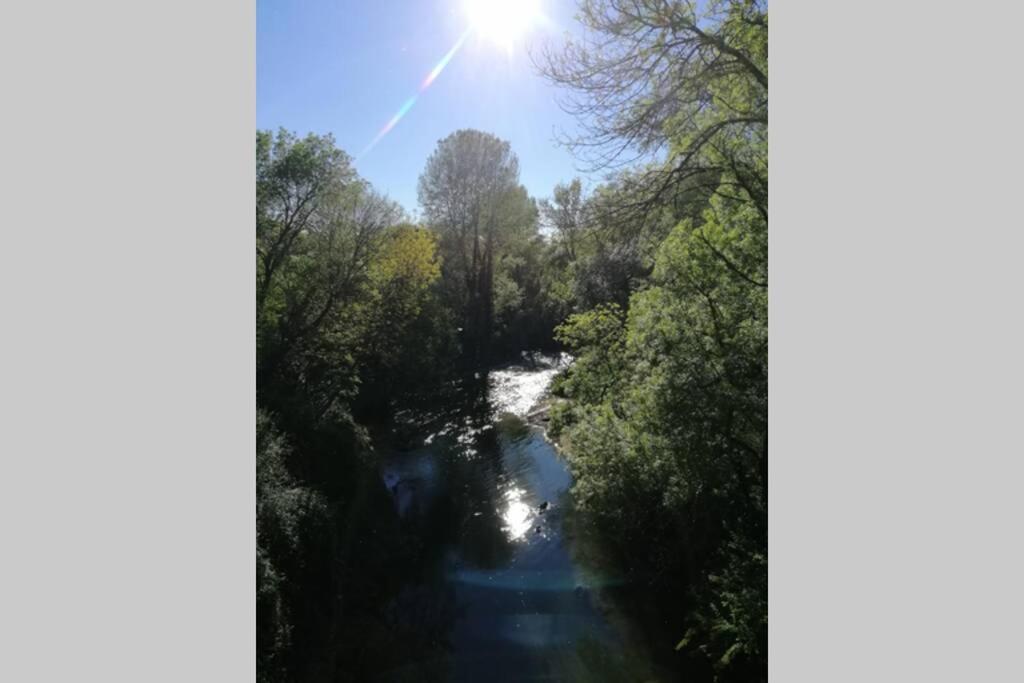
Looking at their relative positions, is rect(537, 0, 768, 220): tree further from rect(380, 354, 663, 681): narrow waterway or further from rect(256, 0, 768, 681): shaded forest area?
rect(380, 354, 663, 681): narrow waterway

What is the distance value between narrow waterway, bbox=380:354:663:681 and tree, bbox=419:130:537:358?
25.6 feet

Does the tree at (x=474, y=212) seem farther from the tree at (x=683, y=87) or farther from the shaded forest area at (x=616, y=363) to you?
the tree at (x=683, y=87)

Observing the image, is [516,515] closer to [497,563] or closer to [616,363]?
[497,563]

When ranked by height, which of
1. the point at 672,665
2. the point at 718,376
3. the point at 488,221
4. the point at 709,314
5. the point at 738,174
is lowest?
the point at 672,665

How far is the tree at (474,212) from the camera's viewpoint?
2238 centimetres

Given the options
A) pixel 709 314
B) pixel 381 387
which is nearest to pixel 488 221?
pixel 381 387

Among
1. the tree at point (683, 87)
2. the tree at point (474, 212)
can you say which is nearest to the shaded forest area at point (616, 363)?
the tree at point (683, 87)

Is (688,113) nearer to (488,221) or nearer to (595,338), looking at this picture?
(595,338)

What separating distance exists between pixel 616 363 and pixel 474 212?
46.0 feet

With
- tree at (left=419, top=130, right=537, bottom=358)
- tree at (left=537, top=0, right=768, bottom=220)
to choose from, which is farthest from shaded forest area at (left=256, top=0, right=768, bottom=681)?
tree at (left=419, top=130, right=537, bottom=358)

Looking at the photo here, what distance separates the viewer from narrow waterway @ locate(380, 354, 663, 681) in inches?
287

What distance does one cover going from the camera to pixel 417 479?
12.9m

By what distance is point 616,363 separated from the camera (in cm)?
1121

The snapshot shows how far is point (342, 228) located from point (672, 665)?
1082cm
